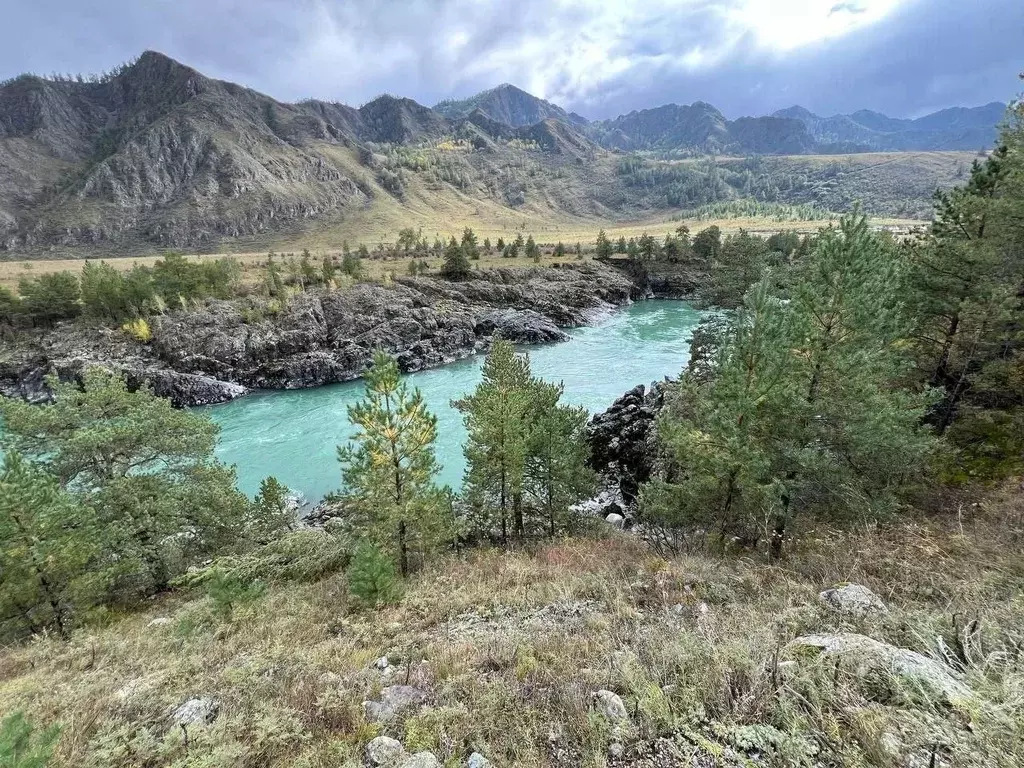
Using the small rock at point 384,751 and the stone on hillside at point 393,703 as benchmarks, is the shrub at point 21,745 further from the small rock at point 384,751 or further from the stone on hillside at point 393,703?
the stone on hillside at point 393,703

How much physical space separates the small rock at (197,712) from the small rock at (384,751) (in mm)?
1986

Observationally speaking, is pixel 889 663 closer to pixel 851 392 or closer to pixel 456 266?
pixel 851 392

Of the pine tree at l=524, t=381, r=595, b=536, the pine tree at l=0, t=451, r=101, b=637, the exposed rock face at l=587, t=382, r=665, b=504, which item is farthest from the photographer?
the exposed rock face at l=587, t=382, r=665, b=504

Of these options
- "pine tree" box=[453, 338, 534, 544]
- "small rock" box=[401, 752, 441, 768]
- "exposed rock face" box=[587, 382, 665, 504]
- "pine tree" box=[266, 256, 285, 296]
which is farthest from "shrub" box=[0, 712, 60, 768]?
"pine tree" box=[266, 256, 285, 296]

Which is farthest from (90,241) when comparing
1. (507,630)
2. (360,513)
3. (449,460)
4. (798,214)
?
(798,214)

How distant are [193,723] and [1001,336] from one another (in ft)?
65.5

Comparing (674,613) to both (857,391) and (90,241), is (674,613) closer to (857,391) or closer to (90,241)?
(857,391)

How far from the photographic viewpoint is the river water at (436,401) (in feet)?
91.3

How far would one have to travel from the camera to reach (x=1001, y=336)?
13.5 m

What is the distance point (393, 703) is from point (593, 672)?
233 centimetres

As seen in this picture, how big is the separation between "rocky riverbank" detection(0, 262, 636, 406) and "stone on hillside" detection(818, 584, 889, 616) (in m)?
35.0

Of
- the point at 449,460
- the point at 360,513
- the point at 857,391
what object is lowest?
the point at 449,460

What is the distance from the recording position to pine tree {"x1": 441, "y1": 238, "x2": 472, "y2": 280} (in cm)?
6569

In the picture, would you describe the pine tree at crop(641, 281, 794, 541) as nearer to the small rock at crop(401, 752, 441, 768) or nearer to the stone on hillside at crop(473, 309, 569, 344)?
the small rock at crop(401, 752, 441, 768)
